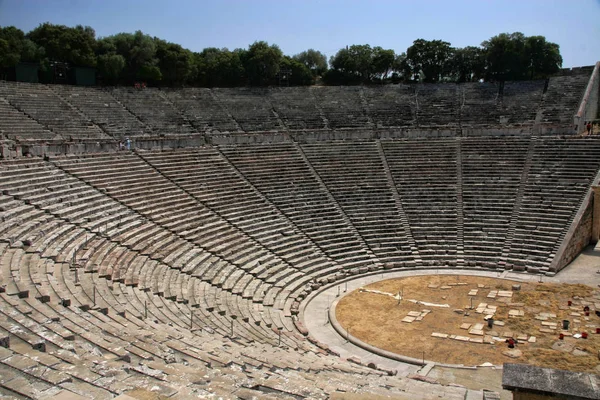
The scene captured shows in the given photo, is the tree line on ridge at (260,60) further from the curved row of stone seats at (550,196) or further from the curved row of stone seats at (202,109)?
the curved row of stone seats at (550,196)

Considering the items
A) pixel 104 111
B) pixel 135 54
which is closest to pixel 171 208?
pixel 104 111

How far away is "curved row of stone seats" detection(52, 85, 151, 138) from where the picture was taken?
3100 centimetres

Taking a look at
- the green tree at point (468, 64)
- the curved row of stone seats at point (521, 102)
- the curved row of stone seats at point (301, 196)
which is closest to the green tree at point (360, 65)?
the green tree at point (468, 64)

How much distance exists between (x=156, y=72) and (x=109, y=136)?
39.4 ft

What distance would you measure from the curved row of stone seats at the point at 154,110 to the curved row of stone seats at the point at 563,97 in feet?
80.5

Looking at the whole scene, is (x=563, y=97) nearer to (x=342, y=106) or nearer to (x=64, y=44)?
(x=342, y=106)

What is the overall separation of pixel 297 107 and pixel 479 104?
13745 mm

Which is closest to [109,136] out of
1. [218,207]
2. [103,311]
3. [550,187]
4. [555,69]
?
[218,207]

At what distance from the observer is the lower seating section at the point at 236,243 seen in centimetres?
816

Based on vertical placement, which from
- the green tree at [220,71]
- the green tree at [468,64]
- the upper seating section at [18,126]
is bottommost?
the upper seating section at [18,126]

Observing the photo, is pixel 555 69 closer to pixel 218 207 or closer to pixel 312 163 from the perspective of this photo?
pixel 312 163

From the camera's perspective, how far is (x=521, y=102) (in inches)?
1431

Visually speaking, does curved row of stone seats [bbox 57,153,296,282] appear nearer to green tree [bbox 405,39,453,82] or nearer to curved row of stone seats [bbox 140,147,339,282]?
curved row of stone seats [bbox 140,147,339,282]

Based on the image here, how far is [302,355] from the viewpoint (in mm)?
12562
